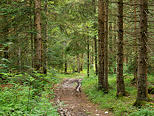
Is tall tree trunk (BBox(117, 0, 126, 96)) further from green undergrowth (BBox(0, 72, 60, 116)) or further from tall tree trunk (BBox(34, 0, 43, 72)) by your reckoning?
tall tree trunk (BBox(34, 0, 43, 72))

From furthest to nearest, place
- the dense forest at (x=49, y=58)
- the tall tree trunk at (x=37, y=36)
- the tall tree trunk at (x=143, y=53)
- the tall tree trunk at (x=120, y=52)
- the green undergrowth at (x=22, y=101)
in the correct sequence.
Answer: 1. the tall tree trunk at (x=37, y=36)
2. the tall tree trunk at (x=120, y=52)
3. the tall tree trunk at (x=143, y=53)
4. the dense forest at (x=49, y=58)
5. the green undergrowth at (x=22, y=101)

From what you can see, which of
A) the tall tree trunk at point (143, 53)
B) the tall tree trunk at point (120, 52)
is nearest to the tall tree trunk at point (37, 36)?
the tall tree trunk at point (120, 52)

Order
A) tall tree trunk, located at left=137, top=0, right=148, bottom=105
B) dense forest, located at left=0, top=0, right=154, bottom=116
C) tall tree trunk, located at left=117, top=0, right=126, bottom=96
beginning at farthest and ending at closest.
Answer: tall tree trunk, located at left=117, top=0, right=126, bottom=96
tall tree trunk, located at left=137, top=0, right=148, bottom=105
dense forest, located at left=0, top=0, right=154, bottom=116

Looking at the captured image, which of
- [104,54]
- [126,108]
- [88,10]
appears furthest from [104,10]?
[126,108]

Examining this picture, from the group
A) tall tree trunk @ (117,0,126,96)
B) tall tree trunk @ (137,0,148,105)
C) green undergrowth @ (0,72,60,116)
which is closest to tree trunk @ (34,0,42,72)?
green undergrowth @ (0,72,60,116)

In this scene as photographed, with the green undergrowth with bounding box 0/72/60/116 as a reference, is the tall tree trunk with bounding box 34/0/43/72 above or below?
above

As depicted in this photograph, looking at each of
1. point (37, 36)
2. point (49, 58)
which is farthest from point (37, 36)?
point (49, 58)

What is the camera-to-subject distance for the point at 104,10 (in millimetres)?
10391

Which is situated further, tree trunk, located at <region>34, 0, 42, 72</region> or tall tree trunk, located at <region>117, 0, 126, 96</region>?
tree trunk, located at <region>34, 0, 42, 72</region>

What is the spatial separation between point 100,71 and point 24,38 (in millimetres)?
6915

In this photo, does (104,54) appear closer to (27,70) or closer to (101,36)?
(101,36)

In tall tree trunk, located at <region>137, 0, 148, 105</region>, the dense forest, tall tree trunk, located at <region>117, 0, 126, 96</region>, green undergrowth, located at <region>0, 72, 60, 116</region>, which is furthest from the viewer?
tall tree trunk, located at <region>117, 0, 126, 96</region>

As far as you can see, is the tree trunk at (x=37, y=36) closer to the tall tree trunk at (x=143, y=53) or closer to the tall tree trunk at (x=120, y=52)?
the tall tree trunk at (x=120, y=52)

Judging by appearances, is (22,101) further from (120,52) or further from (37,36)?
(120,52)
